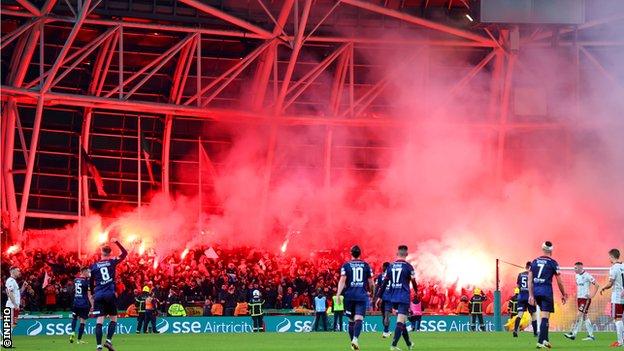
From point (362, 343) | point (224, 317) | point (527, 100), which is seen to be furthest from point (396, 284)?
point (527, 100)

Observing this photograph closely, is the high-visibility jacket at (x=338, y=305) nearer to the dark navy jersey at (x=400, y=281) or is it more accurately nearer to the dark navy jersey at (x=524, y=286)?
the dark navy jersey at (x=524, y=286)

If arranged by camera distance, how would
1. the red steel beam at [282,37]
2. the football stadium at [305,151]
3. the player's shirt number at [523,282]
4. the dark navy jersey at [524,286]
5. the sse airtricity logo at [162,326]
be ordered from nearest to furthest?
the dark navy jersey at [524,286]
the player's shirt number at [523,282]
the sse airtricity logo at [162,326]
the red steel beam at [282,37]
the football stadium at [305,151]

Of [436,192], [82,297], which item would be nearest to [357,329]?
[82,297]

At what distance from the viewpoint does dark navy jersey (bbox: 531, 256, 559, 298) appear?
23828mm

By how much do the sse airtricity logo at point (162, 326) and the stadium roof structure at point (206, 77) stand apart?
7626 mm

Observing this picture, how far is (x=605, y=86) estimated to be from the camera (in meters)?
45.9

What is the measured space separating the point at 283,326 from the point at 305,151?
11.5 m

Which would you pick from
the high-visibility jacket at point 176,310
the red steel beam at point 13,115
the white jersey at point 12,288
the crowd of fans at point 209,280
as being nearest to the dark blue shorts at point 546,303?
the white jersey at point 12,288

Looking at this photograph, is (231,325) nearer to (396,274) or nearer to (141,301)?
(141,301)

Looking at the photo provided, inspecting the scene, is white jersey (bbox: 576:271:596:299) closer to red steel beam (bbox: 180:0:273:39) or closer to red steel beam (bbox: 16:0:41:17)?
red steel beam (bbox: 180:0:273:39)

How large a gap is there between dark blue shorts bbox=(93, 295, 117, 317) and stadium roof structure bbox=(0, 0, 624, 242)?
18.0 m

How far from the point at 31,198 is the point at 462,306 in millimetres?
17120

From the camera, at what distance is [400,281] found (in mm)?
23516

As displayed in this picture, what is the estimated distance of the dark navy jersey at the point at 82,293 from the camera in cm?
2920
